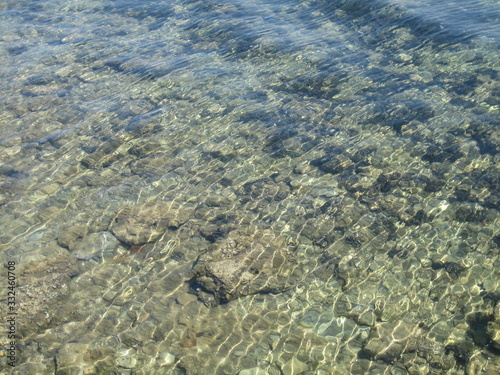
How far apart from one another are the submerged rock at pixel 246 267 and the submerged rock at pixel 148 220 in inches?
44.3

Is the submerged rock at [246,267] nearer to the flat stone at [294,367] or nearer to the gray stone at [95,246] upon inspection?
the flat stone at [294,367]

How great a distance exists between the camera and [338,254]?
7.18m

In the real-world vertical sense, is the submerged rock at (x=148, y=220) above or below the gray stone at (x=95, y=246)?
above

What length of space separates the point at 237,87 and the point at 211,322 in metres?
7.68

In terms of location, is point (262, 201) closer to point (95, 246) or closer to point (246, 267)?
point (246, 267)

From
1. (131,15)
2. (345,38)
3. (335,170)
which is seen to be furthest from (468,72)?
(131,15)

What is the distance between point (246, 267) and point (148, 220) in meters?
2.26

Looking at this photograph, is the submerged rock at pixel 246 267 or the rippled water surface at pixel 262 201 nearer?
the rippled water surface at pixel 262 201

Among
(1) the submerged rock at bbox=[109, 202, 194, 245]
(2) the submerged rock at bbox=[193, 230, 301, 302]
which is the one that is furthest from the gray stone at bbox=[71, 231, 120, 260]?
(2) the submerged rock at bbox=[193, 230, 301, 302]

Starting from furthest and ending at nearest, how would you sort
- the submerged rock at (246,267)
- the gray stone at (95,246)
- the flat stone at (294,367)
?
1. the gray stone at (95,246)
2. the submerged rock at (246,267)
3. the flat stone at (294,367)

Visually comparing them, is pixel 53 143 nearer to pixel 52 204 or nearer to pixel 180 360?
pixel 52 204

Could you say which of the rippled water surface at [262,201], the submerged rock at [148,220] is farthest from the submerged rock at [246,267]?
the submerged rock at [148,220]

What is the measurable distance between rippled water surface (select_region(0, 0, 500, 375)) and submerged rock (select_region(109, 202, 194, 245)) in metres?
0.04

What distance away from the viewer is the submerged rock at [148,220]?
7.76 m
